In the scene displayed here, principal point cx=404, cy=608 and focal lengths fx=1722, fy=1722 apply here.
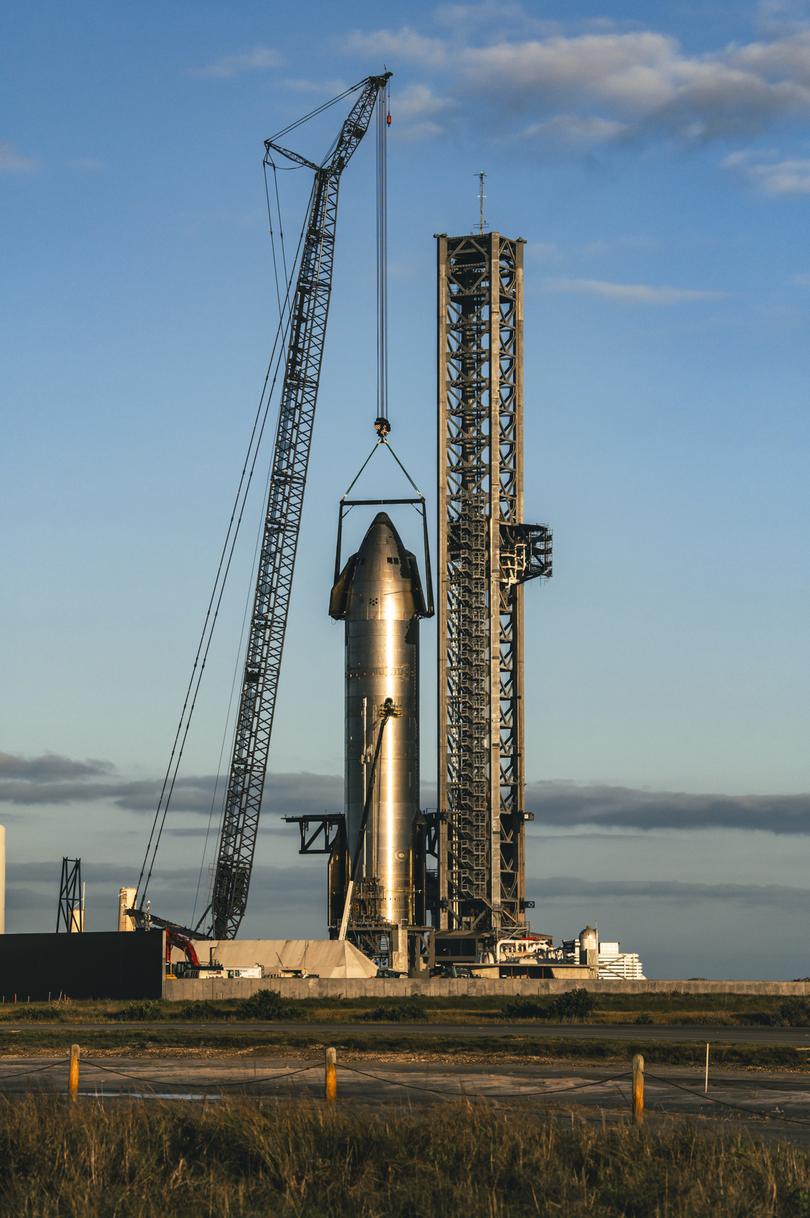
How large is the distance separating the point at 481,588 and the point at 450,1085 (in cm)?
8180

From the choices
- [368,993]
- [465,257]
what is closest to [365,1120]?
[368,993]

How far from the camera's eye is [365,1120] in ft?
99.3

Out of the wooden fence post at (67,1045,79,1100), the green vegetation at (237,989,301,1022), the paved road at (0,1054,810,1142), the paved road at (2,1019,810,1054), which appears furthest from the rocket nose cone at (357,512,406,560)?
the wooden fence post at (67,1045,79,1100)

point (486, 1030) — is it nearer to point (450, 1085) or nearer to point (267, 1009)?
point (267, 1009)

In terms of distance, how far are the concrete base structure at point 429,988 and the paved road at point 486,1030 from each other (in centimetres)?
2079

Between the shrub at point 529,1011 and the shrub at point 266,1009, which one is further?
the shrub at point 266,1009

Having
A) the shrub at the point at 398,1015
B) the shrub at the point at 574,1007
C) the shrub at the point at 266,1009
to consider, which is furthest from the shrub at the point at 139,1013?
the shrub at the point at 574,1007

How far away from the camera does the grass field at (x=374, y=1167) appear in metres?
25.4

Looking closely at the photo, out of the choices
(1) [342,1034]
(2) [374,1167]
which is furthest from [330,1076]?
(1) [342,1034]

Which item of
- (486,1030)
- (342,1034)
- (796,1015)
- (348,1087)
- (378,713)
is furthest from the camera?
(378,713)

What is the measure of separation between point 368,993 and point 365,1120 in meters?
69.2

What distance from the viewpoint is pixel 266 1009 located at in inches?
3071

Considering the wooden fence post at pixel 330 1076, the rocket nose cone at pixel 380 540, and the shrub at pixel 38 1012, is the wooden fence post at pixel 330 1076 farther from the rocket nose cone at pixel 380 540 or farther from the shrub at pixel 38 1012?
the rocket nose cone at pixel 380 540

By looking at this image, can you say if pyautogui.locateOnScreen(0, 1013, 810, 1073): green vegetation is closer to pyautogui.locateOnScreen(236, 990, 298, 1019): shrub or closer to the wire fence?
the wire fence
